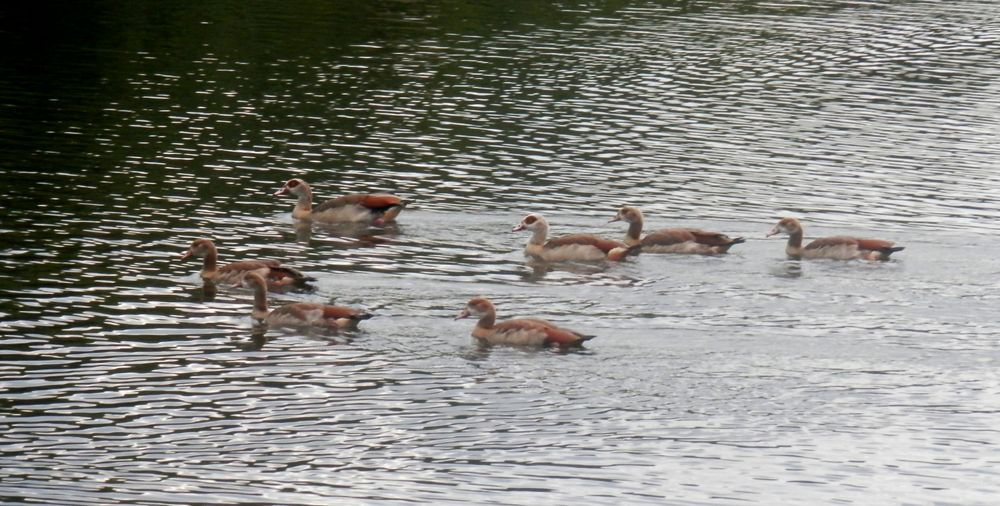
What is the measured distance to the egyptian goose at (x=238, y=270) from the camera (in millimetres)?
25828

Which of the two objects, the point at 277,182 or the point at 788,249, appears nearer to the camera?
the point at 788,249

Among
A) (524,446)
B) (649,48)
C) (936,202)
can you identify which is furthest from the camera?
(649,48)

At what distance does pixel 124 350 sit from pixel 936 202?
18.3 m

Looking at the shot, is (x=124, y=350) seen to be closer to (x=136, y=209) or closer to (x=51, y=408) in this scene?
(x=51, y=408)

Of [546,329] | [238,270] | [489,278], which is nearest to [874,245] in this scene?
[489,278]

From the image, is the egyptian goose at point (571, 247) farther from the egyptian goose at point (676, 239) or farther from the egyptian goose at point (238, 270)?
the egyptian goose at point (238, 270)

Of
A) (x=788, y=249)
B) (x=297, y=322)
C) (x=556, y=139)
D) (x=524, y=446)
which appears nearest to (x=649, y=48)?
(x=556, y=139)

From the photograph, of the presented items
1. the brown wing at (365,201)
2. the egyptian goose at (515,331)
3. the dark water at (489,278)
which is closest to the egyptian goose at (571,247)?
the dark water at (489,278)

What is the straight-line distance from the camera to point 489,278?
27.3 meters

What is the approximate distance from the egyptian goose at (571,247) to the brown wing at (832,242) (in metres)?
3.26

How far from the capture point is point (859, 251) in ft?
94.0

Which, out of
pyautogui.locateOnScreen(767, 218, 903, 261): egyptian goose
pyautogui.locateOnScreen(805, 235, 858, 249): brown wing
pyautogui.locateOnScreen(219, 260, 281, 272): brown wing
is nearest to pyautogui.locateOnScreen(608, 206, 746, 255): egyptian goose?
pyautogui.locateOnScreen(767, 218, 903, 261): egyptian goose

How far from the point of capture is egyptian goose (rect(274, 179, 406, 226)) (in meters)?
30.8

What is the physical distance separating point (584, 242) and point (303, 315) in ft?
21.1
